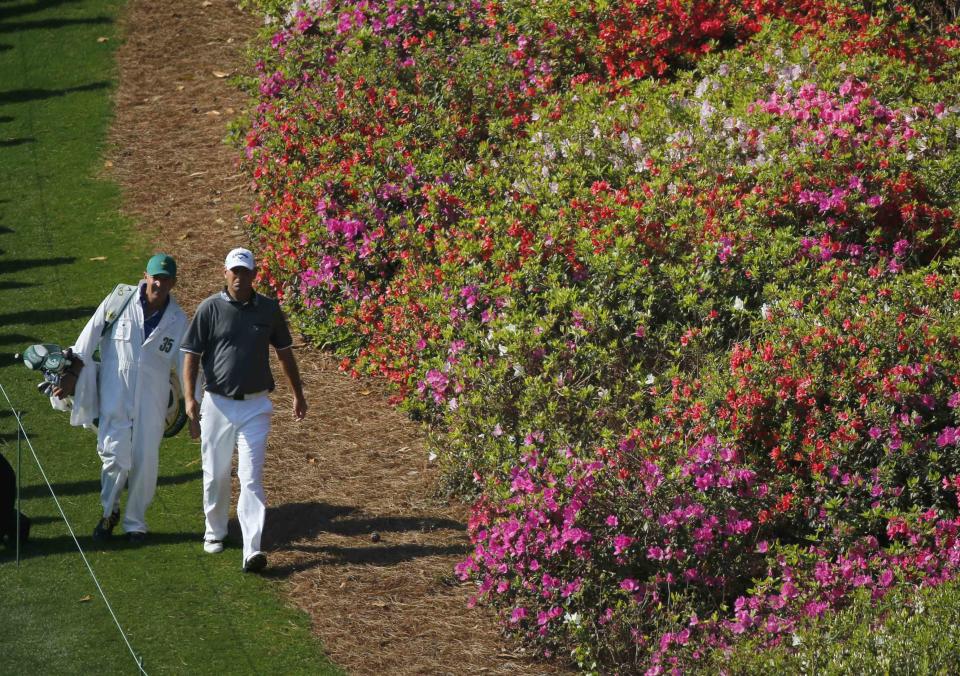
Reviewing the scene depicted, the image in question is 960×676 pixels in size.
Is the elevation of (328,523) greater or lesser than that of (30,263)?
lesser

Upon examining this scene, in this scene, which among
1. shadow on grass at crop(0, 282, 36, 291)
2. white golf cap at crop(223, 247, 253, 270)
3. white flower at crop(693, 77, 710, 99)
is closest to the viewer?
white golf cap at crop(223, 247, 253, 270)

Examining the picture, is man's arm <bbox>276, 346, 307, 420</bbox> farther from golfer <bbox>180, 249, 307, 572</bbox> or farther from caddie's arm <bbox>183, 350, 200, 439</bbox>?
caddie's arm <bbox>183, 350, 200, 439</bbox>

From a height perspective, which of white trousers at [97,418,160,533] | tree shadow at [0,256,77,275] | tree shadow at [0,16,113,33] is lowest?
white trousers at [97,418,160,533]

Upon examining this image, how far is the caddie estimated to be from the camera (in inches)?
301

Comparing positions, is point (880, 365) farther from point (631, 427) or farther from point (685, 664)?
point (685, 664)

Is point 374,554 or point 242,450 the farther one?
point 374,554

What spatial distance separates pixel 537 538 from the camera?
22.4 feet

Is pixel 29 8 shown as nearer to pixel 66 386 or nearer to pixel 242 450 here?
pixel 66 386

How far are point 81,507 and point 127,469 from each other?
0.65 metres

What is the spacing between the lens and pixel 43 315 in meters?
10.8

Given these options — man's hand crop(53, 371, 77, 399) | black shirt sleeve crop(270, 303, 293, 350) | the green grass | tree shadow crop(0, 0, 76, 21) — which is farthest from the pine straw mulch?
tree shadow crop(0, 0, 76, 21)

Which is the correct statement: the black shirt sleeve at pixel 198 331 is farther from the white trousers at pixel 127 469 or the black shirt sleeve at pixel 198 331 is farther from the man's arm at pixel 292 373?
the white trousers at pixel 127 469

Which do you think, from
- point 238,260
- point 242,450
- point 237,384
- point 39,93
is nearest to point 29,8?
point 39,93

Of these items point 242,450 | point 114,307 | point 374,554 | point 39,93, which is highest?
point 39,93
